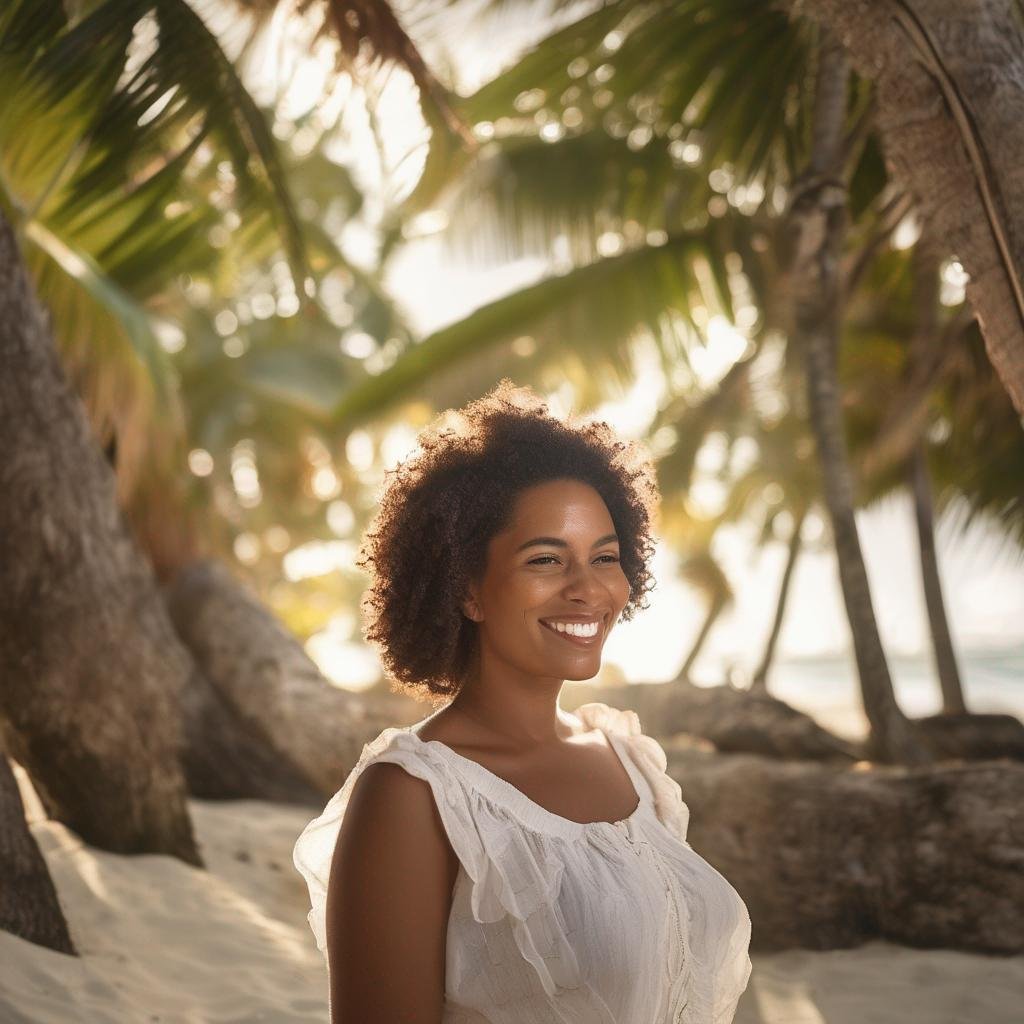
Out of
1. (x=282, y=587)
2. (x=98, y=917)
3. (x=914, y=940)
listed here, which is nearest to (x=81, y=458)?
(x=98, y=917)

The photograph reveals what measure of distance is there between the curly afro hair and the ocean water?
68.6 ft

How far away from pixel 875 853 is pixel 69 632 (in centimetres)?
357

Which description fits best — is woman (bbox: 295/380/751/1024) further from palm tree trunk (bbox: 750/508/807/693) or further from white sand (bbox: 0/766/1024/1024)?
palm tree trunk (bbox: 750/508/807/693)

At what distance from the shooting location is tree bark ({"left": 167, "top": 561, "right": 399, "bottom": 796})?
6.49 metres

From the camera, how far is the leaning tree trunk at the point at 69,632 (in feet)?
14.3

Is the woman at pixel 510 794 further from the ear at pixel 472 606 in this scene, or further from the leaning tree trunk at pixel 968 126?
the leaning tree trunk at pixel 968 126

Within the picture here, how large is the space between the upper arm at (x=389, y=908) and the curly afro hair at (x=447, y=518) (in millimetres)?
471

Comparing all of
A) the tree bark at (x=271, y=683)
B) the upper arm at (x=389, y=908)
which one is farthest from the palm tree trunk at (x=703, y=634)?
the upper arm at (x=389, y=908)

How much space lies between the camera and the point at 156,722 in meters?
4.69

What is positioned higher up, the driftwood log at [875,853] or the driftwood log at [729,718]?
the driftwood log at [729,718]

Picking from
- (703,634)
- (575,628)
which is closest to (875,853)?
(575,628)

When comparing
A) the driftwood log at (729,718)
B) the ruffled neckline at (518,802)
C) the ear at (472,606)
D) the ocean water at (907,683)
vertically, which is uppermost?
the ear at (472,606)

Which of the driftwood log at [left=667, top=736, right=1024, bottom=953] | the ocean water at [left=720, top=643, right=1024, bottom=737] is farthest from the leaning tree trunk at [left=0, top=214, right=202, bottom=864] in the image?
the ocean water at [left=720, top=643, right=1024, bottom=737]

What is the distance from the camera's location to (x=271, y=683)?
266 inches
